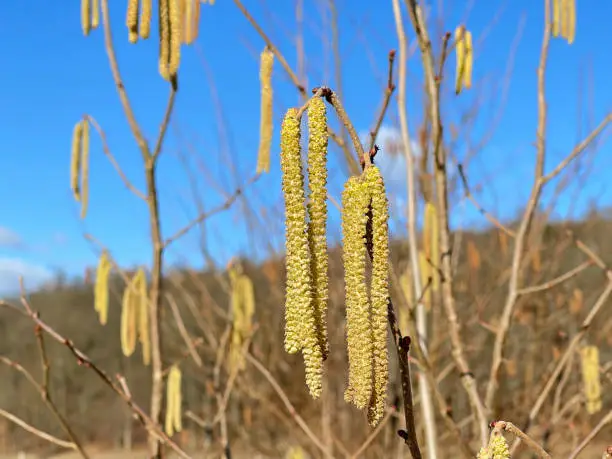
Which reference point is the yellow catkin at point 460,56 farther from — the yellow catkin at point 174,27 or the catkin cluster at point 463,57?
the yellow catkin at point 174,27

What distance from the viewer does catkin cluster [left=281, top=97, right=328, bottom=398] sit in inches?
29.0

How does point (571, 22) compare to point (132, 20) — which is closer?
point (132, 20)

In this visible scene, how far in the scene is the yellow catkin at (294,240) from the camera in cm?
74

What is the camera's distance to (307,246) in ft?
2.44

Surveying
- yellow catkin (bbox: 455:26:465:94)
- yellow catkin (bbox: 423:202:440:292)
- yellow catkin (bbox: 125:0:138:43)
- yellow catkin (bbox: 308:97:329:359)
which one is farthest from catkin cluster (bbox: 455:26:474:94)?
yellow catkin (bbox: 308:97:329:359)

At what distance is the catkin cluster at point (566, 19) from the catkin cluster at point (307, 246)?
4.19 feet

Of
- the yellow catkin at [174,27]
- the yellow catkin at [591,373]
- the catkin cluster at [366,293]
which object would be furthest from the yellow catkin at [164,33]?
the yellow catkin at [591,373]

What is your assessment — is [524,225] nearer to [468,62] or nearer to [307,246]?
[468,62]

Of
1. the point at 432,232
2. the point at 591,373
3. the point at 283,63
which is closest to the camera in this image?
the point at 283,63

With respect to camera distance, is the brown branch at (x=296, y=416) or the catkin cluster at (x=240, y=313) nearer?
the brown branch at (x=296, y=416)

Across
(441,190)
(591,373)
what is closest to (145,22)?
(441,190)

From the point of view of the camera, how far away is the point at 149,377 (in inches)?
409

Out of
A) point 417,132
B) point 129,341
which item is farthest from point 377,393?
point 417,132

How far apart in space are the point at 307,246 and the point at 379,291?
9 cm
